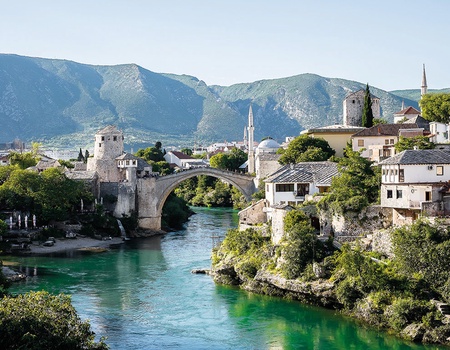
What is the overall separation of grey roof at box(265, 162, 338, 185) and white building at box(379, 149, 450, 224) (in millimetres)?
6910

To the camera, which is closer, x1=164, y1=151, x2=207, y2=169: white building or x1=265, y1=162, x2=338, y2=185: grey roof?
x1=265, y1=162, x2=338, y2=185: grey roof

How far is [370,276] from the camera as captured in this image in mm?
31641

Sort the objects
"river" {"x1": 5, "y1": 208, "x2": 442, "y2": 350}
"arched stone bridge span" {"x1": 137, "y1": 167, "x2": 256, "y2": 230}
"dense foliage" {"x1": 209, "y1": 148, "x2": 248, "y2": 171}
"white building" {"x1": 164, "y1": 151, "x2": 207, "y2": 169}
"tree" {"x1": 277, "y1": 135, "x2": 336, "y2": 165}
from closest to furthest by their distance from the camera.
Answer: "river" {"x1": 5, "y1": 208, "x2": 442, "y2": 350}
"tree" {"x1": 277, "y1": 135, "x2": 336, "y2": 165}
"arched stone bridge span" {"x1": 137, "y1": 167, "x2": 256, "y2": 230}
"dense foliage" {"x1": 209, "y1": 148, "x2": 248, "y2": 171}
"white building" {"x1": 164, "y1": 151, "x2": 207, "y2": 169}

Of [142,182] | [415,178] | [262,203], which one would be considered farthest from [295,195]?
[142,182]

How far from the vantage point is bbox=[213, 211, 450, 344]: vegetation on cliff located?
98.2 ft

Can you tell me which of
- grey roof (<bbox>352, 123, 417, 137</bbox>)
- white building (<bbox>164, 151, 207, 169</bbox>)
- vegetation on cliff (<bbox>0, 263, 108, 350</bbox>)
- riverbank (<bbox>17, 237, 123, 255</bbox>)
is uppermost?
white building (<bbox>164, 151, 207, 169</bbox>)

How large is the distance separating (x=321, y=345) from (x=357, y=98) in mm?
43569

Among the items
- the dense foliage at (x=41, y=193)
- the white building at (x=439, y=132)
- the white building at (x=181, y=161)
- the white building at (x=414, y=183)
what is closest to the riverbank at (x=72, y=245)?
the dense foliage at (x=41, y=193)

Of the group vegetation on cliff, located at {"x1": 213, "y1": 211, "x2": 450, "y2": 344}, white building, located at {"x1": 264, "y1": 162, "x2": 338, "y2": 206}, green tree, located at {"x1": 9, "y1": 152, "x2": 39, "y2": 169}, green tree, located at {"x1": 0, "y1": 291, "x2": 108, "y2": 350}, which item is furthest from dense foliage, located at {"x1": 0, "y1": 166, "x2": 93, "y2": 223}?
green tree, located at {"x1": 0, "y1": 291, "x2": 108, "y2": 350}

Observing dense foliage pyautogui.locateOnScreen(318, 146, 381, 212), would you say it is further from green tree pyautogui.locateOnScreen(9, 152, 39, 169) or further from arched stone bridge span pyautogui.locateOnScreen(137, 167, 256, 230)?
green tree pyautogui.locateOnScreen(9, 152, 39, 169)

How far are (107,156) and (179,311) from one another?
36881mm

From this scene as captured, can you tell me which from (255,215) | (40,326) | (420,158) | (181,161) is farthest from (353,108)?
(181,161)

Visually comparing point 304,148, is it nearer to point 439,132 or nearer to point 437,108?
point 437,108

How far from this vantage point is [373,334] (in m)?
30.7
